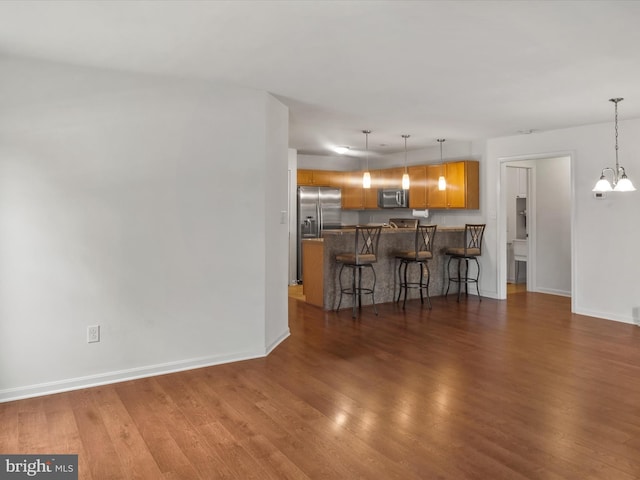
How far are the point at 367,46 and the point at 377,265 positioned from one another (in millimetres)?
3999

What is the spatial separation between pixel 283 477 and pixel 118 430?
1.16m

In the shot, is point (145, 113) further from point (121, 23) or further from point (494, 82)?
point (494, 82)

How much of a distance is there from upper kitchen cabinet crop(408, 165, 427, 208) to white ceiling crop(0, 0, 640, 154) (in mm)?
3092

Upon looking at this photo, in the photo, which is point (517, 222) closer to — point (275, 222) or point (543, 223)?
point (543, 223)

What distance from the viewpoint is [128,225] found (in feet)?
12.0

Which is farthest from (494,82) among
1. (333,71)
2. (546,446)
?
(546,446)

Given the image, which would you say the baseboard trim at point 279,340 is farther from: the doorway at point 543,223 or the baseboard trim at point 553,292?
the baseboard trim at point 553,292

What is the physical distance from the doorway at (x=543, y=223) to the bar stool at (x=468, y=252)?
1.26 feet

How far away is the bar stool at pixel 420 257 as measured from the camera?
641 cm

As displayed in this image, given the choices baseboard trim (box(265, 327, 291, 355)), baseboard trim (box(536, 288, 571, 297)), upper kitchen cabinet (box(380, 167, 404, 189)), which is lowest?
baseboard trim (box(265, 327, 291, 355))

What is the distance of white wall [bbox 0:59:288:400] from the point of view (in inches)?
130

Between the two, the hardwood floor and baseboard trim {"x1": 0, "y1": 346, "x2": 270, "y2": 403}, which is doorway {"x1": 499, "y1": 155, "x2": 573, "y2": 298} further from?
baseboard trim {"x1": 0, "y1": 346, "x2": 270, "y2": 403}

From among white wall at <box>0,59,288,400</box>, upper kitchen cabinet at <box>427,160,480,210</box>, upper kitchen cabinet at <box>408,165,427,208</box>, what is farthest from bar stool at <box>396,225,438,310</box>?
white wall at <box>0,59,288,400</box>
